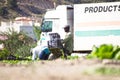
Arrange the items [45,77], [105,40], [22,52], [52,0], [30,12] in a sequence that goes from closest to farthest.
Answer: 1. [45,77]
2. [105,40]
3. [22,52]
4. [30,12]
5. [52,0]

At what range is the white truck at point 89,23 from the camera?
27.8 metres

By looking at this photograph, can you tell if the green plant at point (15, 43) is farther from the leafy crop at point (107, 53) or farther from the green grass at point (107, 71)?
the green grass at point (107, 71)

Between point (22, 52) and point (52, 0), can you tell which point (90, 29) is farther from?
point (52, 0)

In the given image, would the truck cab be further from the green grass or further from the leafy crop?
the green grass

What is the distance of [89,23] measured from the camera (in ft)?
93.4

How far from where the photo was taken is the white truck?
1094 inches

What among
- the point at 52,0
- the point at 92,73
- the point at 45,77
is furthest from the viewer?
the point at 52,0

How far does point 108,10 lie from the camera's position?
28.1m

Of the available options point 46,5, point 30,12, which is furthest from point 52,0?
point 30,12

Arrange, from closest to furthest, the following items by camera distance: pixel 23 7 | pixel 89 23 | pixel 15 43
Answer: pixel 89 23 < pixel 15 43 < pixel 23 7

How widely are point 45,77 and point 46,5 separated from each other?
15303 centimetres

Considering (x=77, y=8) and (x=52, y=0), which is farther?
(x=52, y=0)

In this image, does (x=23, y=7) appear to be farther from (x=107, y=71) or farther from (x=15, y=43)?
(x=107, y=71)

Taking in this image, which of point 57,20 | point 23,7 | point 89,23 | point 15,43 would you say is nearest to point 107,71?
point 89,23
